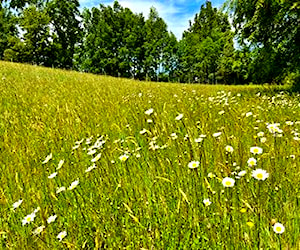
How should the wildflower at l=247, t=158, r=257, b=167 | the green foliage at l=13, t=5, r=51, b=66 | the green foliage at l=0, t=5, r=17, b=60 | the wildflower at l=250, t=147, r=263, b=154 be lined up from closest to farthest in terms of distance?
the wildflower at l=247, t=158, r=257, b=167 < the wildflower at l=250, t=147, r=263, b=154 < the green foliage at l=13, t=5, r=51, b=66 < the green foliage at l=0, t=5, r=17, b=60

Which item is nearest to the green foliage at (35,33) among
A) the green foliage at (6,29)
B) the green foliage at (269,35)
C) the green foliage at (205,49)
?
the green foliage at (6,29)

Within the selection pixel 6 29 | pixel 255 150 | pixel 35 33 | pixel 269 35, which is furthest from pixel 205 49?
pixel 255 150

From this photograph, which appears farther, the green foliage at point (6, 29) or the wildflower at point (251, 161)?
the green foliage at point (6, 29)

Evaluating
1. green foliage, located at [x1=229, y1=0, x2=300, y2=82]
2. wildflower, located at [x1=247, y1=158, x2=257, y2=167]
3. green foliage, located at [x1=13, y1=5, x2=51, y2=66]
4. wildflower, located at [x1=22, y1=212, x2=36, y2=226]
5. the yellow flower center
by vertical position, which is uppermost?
green foliage, located at [x1=13, y1=5, x2=51, y2=66]

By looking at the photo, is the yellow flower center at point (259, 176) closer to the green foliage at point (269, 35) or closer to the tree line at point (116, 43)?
the green foliage at point (269, 35)

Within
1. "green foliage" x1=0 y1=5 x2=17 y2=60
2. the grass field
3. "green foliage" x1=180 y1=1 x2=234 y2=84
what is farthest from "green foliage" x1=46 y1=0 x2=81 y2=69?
the grass field

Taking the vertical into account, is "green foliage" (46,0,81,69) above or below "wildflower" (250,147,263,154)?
above

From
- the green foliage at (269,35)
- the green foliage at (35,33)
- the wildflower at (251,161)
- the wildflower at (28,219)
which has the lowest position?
the wildflower at (28,219)

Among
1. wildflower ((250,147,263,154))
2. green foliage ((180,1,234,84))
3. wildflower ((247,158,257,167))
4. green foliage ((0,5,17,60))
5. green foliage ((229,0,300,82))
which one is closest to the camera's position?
wildflower ((247,158,257,167))

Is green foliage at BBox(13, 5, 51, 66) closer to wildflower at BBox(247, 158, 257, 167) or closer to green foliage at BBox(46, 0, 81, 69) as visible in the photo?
green foliage at BBox(46, 0, 81, 69)

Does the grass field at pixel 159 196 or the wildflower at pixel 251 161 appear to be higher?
the wildflower at pixel 251 161

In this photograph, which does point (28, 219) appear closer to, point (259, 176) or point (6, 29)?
point (259, 176)

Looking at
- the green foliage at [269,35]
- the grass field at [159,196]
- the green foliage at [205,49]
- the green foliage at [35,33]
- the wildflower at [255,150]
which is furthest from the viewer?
the green foliage at [205,49]

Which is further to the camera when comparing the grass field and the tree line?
the tree line
